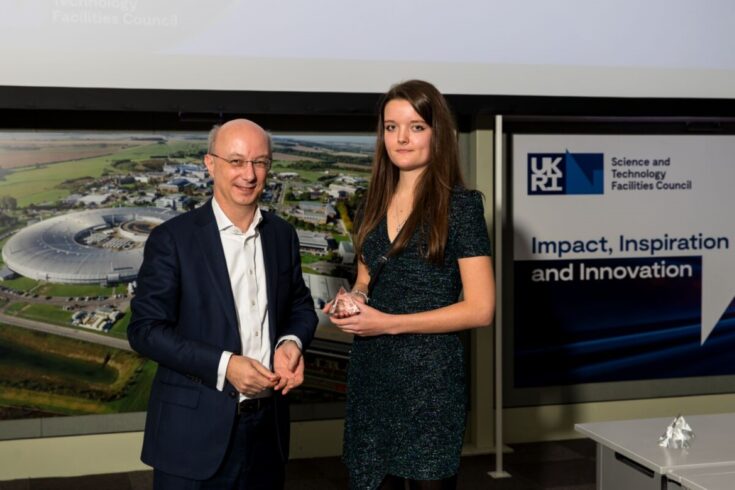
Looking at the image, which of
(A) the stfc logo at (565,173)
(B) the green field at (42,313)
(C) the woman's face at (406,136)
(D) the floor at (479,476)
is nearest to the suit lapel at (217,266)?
(C) the woman's face at (406,136)

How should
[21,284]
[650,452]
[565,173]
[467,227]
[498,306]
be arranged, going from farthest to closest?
[565,173]
[498,306]
[21,284]
[650,452]
[467,227]

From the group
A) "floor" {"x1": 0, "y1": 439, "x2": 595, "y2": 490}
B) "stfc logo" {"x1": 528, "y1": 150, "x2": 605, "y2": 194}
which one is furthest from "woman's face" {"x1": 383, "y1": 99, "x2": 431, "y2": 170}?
"stfc logo" {"x1": 528, "y1": 150, "x2": 605, "y2": 194}

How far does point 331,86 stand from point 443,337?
6.96ft

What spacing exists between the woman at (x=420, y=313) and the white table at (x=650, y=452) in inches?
22.0

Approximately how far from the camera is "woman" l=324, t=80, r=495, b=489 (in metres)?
2.05

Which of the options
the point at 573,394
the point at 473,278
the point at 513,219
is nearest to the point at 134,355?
the point at 513,219

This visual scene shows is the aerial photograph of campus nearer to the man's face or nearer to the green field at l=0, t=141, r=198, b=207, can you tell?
the green field at l=0, t=141, r=198, b=207

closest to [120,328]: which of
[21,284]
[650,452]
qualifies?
[21,284]

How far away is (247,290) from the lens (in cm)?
207

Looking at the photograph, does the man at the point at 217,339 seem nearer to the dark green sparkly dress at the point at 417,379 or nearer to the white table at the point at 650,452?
the dark green sparkly dress at the point at 417,379

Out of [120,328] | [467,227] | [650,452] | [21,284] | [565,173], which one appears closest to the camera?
[467,227]

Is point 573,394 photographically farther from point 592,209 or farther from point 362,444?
point 362,444

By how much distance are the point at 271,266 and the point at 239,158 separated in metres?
0.29

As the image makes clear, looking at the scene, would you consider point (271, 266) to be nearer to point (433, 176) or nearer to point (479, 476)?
point (433, 176)
